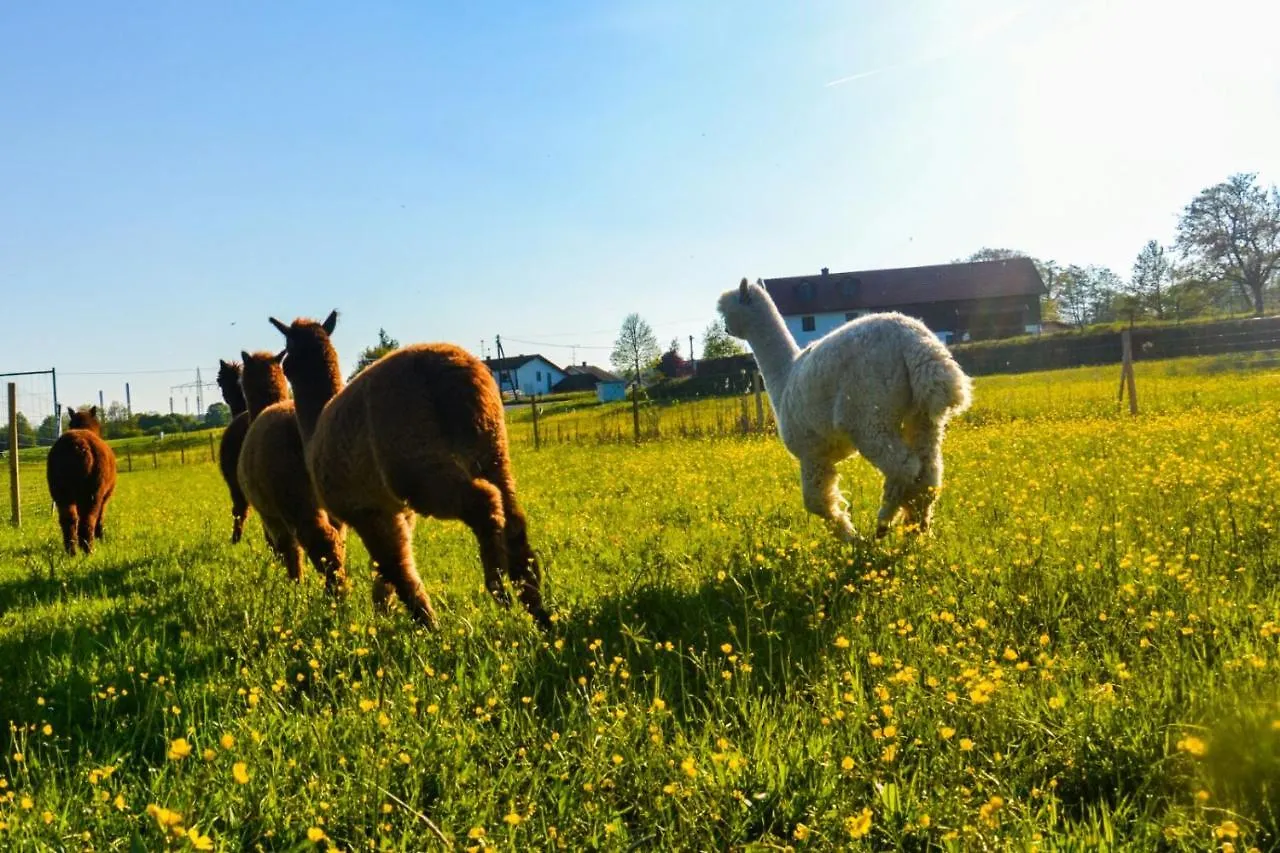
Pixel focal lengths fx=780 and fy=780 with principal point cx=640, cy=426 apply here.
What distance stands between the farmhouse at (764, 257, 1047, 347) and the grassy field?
5449cm

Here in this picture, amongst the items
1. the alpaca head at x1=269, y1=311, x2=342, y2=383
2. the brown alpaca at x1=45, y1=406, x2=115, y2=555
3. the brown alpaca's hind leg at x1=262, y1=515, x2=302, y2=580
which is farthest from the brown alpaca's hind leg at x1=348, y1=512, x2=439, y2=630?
the brown alpaca at x1=45, y1=406, x2=115, y2=555

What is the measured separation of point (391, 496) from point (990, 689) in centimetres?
314

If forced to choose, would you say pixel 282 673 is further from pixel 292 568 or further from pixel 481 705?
pixel 292 568

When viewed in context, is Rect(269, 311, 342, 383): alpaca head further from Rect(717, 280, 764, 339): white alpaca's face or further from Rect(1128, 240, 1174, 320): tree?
Rect(1128, 240, 1174, 320): tree

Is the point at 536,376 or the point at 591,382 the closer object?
the point at 591,382

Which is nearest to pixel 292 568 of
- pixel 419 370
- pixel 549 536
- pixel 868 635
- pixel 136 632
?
pixel 136 632

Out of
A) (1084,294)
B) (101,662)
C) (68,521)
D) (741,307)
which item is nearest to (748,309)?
(741,307)

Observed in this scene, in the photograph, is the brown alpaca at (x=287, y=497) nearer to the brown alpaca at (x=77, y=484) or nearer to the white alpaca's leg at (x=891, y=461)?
the white alpaca's leg at (x=891, y=461)

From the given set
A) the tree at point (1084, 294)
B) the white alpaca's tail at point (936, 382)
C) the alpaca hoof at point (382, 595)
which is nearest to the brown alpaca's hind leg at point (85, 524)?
the alpaca hoof at point (382, 595)

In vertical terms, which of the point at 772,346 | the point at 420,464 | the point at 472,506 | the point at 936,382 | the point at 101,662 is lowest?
the point at 101,662

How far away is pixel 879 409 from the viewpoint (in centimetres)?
484

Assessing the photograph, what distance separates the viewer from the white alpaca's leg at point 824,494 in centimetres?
542

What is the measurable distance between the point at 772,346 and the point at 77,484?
781cm

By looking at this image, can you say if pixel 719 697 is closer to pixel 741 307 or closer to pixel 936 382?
pixel 936 382
